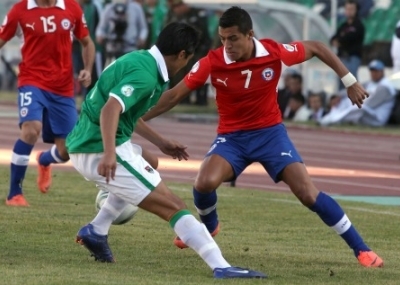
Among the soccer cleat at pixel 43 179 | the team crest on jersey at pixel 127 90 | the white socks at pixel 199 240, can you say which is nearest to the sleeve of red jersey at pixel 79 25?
the soccer cleat at pixel 43 179

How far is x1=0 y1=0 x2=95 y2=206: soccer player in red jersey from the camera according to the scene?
12789 millimetres

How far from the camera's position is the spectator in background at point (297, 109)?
85.7 feet

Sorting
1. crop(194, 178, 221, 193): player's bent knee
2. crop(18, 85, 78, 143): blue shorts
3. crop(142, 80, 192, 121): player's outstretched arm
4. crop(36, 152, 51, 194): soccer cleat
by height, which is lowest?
crop(36, 152, 51, 194): soccer cleat

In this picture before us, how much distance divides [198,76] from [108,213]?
1190mm

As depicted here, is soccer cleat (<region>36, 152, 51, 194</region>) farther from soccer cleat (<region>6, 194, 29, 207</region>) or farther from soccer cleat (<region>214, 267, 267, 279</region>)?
soccer cleat (<region>214, 267, 267, 279</region>)

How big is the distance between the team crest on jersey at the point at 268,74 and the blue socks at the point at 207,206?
956mm

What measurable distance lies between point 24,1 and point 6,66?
2110cm

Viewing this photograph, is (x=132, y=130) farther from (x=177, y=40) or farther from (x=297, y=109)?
(x=297, y=109)

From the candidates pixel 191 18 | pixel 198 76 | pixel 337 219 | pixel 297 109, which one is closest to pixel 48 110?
pixel 198 76

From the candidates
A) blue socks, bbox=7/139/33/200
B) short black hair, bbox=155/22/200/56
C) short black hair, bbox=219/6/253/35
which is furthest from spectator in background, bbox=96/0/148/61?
short black hair, bbox=155/22/200/56

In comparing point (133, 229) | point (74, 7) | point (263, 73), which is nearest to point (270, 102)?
point (263, 73)

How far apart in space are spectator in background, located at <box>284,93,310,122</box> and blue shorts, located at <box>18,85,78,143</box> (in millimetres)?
13152

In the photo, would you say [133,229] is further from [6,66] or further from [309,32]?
[6,66]

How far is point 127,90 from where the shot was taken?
8453mm
